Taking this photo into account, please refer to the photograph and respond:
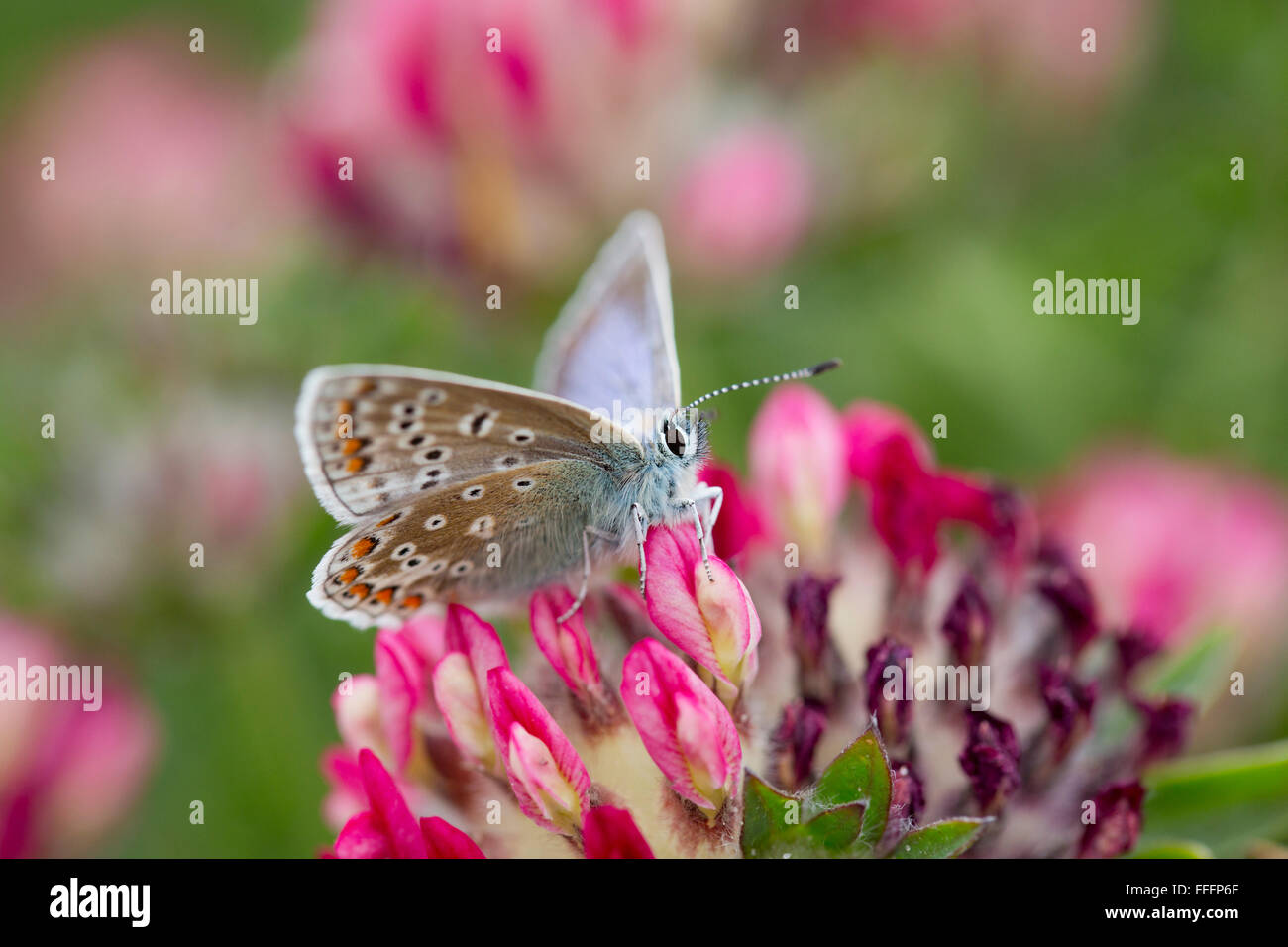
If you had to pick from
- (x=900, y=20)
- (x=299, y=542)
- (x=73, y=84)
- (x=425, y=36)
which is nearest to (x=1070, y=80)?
(x=900, y=20)

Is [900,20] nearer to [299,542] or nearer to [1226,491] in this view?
[1226,491]

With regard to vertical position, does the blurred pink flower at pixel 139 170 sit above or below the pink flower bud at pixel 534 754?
above

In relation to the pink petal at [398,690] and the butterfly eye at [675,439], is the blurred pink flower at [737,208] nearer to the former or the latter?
the butterfly eye at [675,439]

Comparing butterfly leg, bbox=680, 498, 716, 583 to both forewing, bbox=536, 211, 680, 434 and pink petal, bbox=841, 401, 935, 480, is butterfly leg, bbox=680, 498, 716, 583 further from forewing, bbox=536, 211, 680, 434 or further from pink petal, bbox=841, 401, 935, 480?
pink petal, bbox=841, 401, 935, 480

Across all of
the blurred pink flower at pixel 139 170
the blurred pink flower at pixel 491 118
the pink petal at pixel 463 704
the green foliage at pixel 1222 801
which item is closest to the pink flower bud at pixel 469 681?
the pink petal at pixel 463 704

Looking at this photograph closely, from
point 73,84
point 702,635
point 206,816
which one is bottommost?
point 206,816

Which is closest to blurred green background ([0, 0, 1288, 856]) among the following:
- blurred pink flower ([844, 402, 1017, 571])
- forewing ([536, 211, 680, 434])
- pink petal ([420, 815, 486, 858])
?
forewing ([536, 211, 680, 434])

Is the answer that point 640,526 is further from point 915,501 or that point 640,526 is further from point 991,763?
point 991,763
